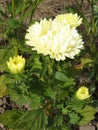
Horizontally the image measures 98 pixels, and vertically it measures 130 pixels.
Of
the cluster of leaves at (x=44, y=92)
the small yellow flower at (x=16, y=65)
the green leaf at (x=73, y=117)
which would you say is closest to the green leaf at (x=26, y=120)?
the cluster of leaves at (x=44, y=92)

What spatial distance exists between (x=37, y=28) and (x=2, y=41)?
112cm

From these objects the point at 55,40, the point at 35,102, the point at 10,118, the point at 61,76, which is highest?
the point at 55,40

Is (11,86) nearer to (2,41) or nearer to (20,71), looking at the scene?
(20,71)

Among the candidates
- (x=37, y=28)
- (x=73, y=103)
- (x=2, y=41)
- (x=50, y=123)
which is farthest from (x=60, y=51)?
(x=2, y=41)

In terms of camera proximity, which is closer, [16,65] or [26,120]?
[16,65]

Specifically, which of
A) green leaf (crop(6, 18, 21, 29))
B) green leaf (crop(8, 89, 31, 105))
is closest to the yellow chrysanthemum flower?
green leaf (crop(6, 18, 21, 29))

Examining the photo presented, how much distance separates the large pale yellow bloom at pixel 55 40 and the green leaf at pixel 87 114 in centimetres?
56

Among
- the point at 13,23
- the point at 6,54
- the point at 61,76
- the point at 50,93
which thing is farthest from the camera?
the point at 6,54

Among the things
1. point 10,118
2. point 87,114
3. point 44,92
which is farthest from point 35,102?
point 87,114

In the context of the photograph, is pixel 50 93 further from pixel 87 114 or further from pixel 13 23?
pixel 13 23

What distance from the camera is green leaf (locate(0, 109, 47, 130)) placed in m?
1.86

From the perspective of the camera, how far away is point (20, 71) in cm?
168

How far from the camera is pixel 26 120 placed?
1.86 metres

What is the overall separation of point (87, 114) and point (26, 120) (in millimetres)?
372
